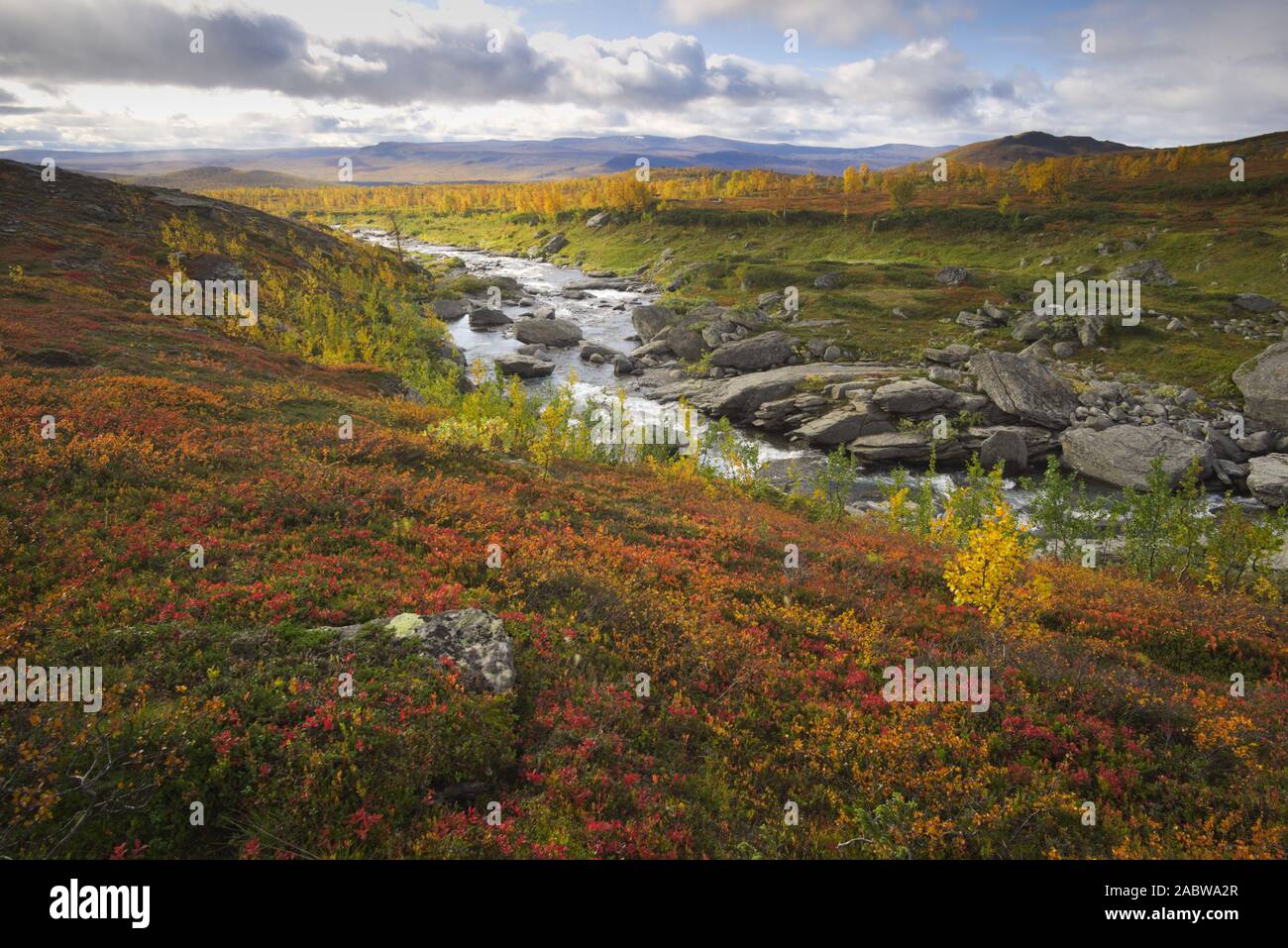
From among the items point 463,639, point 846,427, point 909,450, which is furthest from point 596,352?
point 463,639

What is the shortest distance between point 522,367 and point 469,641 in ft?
171

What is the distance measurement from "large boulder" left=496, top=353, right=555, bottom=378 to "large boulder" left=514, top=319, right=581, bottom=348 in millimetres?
10905

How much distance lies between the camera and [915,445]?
144 ft

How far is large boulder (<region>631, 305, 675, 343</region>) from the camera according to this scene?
7450cm

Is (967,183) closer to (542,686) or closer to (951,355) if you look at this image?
(951,355)

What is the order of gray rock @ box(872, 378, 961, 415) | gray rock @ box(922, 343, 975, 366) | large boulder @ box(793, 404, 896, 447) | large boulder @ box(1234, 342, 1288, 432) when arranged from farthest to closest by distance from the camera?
gray rock @ box(922, 343, 975, 366), gray rock @ box(872, 378, 961, 415), large boulder @ box(793, 404, 896, 447), large boulder @ box(1234, 342, 1288, 432)

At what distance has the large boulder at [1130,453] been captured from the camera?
38219 mm

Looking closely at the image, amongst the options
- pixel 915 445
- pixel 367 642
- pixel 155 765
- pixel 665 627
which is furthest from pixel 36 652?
pixel 915 445

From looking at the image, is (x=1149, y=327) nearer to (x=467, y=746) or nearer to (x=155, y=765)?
(x=467, y=746)

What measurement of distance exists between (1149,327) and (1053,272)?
26.3m

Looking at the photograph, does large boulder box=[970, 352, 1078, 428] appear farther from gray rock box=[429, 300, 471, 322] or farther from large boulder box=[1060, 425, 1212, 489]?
gray rock box=[429, 300, 471, 322]

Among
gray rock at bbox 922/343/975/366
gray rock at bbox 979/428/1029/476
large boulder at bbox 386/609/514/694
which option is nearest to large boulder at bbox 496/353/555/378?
gray rock at bbox 922/343/975/366

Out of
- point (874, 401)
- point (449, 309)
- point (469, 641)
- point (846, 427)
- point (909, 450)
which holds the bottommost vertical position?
point (469, 641)

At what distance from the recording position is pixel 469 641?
459 inches
